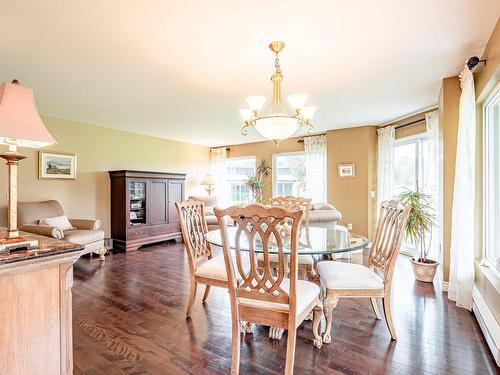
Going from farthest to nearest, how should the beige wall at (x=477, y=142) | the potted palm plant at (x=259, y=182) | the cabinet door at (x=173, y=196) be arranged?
1. the potted palm plant at (x=259, y=182)
2. the cabinet door at (x=173, y=196)
3. the beige wall at (x=477, y=142)

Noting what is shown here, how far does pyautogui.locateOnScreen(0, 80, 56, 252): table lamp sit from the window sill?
3020mm

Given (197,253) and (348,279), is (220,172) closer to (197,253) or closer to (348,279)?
Answer: (197,253)

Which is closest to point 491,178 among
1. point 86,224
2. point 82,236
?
point 82,236

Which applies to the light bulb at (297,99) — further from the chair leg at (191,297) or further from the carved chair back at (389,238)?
the chair leg at (191,297)

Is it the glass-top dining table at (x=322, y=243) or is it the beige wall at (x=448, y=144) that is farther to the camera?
the beige wall at (x=448, y=144)

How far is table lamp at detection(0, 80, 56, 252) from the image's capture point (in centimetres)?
126

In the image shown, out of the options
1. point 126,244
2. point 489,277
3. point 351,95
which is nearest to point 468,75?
point 351,95

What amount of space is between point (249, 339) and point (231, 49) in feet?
7.84

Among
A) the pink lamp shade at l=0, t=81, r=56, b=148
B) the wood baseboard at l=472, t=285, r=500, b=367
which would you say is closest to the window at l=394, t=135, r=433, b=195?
the wood baseboard at l=472, t=285, r=500, b=367

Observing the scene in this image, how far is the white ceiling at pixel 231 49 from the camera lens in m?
1.84

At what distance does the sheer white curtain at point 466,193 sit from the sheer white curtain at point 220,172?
5.61 m

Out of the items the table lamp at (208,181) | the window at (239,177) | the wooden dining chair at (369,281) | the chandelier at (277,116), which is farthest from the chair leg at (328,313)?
the table lamp at (208,181)

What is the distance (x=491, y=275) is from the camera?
221cm

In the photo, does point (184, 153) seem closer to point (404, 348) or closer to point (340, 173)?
point (340, 173)
